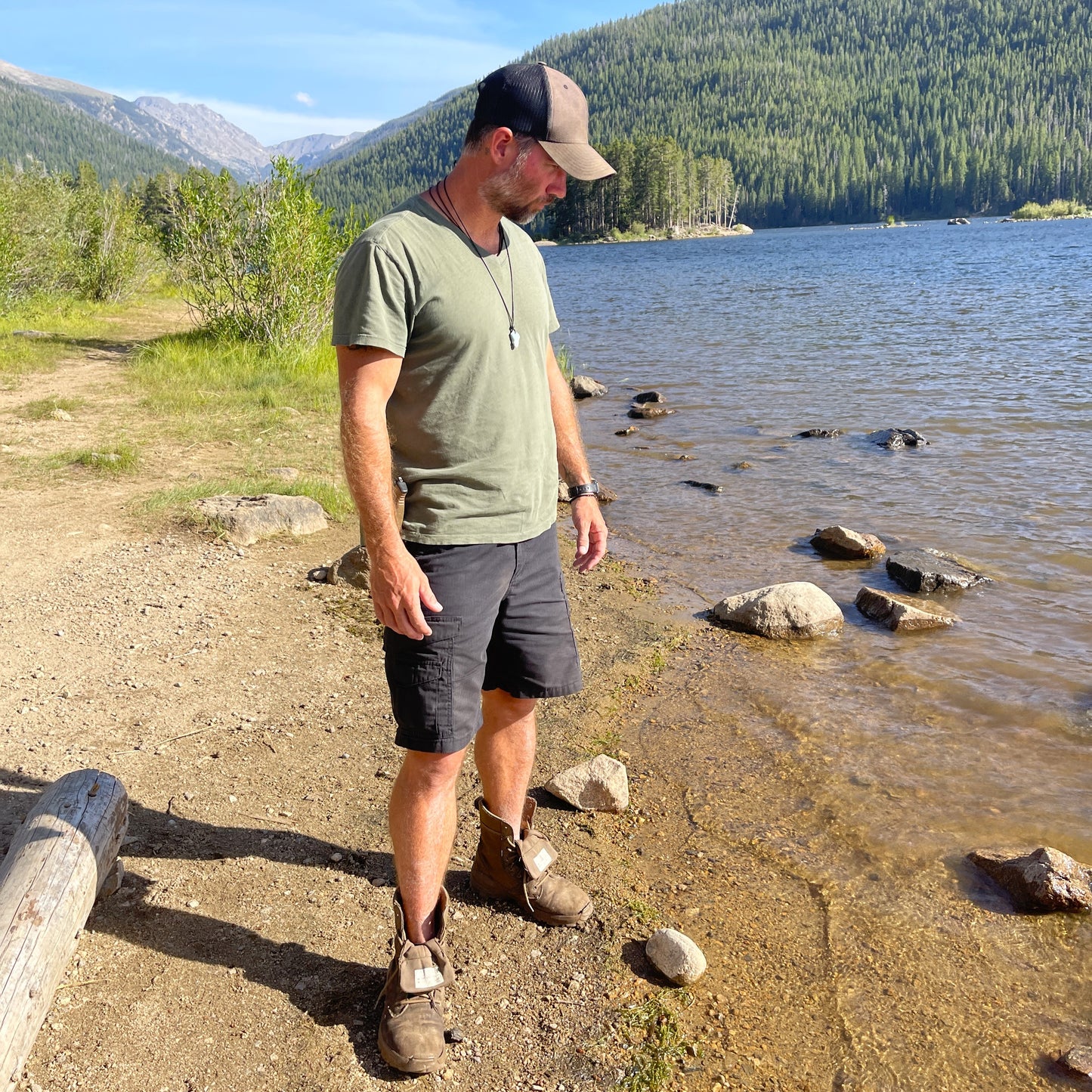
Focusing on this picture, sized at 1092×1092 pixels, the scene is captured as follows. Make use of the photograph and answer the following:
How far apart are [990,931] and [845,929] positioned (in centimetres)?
56

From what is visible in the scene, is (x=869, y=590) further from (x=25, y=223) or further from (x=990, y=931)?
(x=25, y=223)

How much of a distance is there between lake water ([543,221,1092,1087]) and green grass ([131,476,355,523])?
2.75 meters

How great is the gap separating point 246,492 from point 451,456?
5821 mm

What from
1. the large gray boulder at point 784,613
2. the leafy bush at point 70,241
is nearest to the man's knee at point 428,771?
the large gray boulder at point 784,613

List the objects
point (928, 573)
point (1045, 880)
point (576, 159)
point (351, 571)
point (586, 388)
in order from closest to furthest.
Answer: point (576, 159)
point (1045, 880)
point (351, 571)
point (928, 573)
point (586, 388)

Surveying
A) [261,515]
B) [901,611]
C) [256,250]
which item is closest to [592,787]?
[901,611]

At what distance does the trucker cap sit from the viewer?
8.29 feet

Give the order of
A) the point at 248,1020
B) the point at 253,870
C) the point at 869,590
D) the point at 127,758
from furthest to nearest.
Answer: the point at 869,590, the point at 127,758, the point at 253,870, the point at 248,1020

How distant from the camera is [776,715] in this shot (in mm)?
A: 5344

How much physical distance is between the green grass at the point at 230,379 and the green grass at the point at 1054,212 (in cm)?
12917

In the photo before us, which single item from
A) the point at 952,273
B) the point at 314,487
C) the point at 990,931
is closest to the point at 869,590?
the point at 990,931

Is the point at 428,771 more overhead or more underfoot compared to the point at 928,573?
more overhead

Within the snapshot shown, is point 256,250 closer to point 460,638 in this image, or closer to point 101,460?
point 101,460

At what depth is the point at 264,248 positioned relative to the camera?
565 inches
